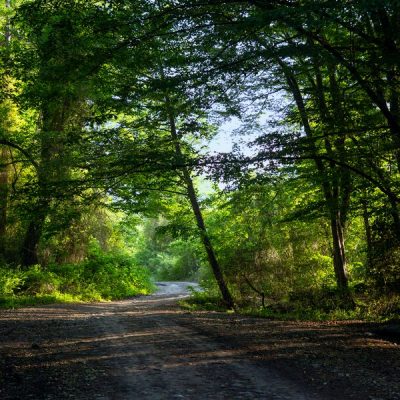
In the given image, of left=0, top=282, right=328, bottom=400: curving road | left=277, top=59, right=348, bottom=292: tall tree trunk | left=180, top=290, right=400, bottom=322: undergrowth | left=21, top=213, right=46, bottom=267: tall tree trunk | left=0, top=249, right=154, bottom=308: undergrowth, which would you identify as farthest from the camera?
left=21, top=213, right=46, bottom=267: tall tree trunk

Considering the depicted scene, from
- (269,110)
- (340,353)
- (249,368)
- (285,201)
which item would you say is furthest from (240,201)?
(249,368)

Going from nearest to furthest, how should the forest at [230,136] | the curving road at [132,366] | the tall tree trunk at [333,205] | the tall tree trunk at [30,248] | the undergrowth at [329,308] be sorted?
the curving road at [132,366] < the forest at [230,136] < the undergrowth at [329,308] < the tall tree trunk at [333,205] < the tall tree trunk at [30,248]

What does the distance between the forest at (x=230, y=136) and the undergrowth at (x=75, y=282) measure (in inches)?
3.8

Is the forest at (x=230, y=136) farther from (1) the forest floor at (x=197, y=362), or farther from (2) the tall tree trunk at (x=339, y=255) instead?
(1) the forest floor at (x=197, y=362)

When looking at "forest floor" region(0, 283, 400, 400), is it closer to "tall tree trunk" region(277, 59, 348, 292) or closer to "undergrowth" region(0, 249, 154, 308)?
"tall tree trunk" region(277, 59, 348, 292)

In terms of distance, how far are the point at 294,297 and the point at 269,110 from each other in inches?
280

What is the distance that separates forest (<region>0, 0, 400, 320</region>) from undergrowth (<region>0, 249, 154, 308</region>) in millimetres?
95

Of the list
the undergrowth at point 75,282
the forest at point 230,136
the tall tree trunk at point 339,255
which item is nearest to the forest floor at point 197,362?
the forest at point 230,136

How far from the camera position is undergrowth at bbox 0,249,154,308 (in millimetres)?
15805

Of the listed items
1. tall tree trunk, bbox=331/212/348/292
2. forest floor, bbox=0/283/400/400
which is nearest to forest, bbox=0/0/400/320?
tall tree trunk, bbox=331/212/348/292

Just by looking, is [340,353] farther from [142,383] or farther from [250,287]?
[250,287]

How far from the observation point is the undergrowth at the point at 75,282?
15805mm

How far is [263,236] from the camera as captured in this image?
17266 mm

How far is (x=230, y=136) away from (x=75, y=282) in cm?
1285
